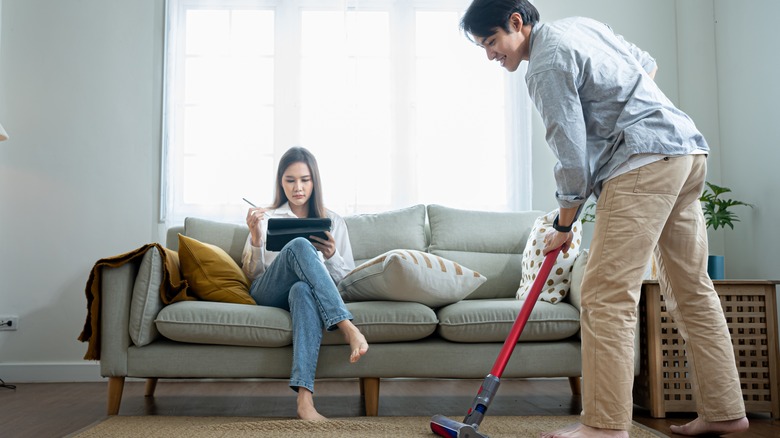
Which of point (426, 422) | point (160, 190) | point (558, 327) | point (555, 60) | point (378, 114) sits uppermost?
point (378, 114)

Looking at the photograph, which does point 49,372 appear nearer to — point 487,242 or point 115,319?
point 115,319

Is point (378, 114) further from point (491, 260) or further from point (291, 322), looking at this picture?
point (291, 322)

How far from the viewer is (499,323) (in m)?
2.22

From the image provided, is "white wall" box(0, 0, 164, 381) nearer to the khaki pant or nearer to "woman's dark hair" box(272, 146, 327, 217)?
"woman's dark hair" box(272, 146, 327, 217)

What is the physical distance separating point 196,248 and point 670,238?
5.31 feet

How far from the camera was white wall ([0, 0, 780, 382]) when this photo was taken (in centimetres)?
320

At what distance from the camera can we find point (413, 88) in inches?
137

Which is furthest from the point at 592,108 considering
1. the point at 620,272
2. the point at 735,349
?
the point at 735,349

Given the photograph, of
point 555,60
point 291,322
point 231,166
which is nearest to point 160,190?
point 231,166

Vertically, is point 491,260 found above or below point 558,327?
above

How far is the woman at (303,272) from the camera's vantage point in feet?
6.79

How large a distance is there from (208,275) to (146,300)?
0.26 meters

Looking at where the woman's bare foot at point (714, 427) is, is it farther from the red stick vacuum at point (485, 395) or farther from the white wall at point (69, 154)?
the white wall at point (69, 154)

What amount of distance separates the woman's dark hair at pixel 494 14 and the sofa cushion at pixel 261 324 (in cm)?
99
